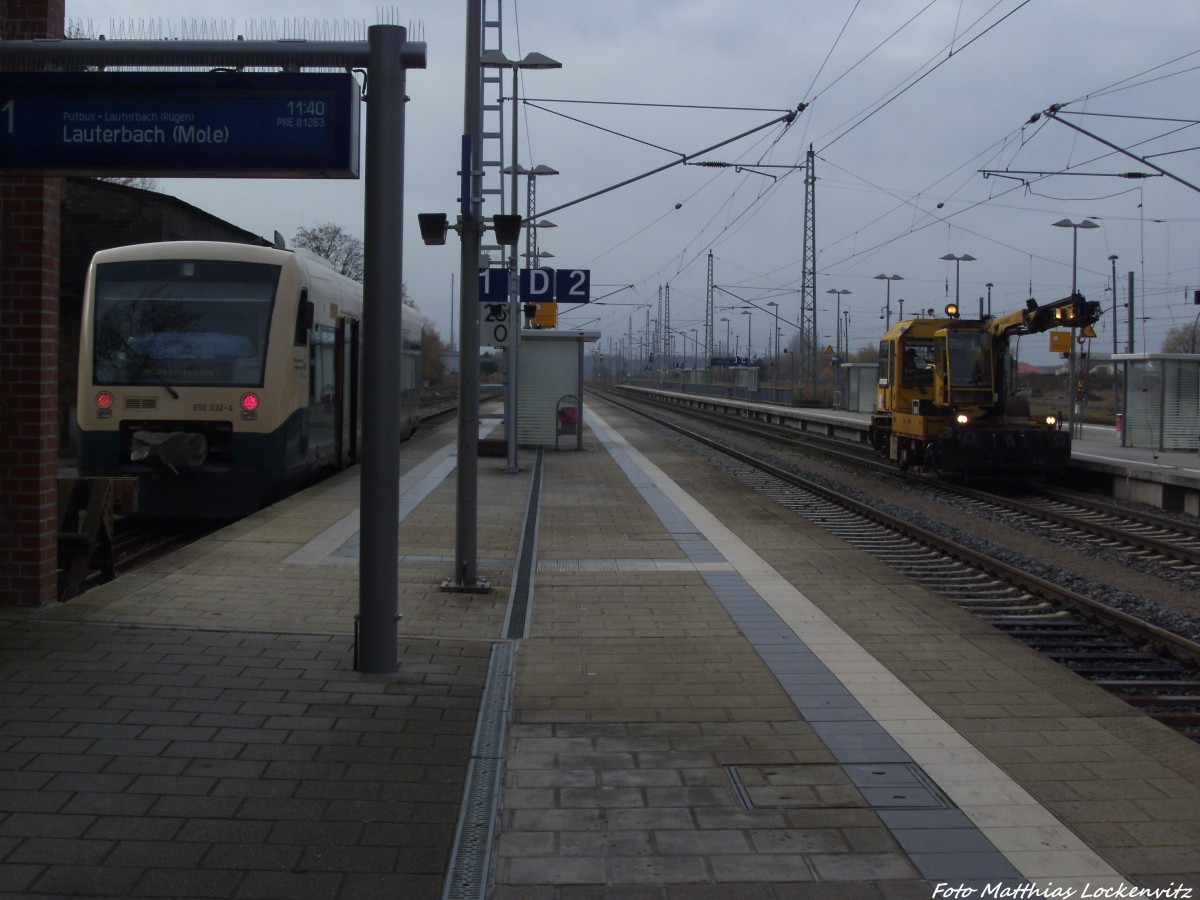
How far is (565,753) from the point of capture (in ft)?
16.7

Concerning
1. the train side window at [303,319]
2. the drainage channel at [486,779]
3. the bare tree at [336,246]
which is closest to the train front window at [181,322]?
the train side window at [303,319]

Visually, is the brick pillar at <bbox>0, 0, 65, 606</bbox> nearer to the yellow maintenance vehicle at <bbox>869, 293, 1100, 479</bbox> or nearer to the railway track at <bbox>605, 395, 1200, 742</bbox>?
the railway track at <bbox>605, 395, 1200, 742</bbox>

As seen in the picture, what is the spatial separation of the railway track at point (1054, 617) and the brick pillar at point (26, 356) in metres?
6.50

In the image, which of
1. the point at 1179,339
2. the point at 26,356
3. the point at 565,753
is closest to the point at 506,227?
the point at 26,356

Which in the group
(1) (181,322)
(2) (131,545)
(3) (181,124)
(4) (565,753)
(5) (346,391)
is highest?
(3) (181,124)

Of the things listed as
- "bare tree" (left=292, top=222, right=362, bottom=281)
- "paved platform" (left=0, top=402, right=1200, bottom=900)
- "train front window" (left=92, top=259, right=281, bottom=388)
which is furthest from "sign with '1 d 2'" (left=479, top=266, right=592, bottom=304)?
"bare tree" (left=292, top=222, right=362, bottom=281)

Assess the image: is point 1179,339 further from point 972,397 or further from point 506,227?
point 506,227

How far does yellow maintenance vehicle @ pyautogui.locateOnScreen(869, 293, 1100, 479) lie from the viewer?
Answer: 1867cm

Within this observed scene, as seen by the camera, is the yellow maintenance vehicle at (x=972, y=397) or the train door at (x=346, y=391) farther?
the yellow maintenance vehicle at (x=972, y=397)

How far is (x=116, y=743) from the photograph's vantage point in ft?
16.1

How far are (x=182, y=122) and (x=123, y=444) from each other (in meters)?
6.38

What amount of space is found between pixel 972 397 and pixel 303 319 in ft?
38.5

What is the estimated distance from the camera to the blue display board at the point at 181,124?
617cm

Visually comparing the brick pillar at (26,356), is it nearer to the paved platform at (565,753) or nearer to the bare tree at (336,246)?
the paved platform at (565,753)
